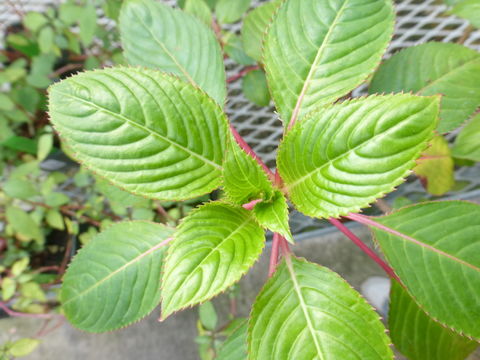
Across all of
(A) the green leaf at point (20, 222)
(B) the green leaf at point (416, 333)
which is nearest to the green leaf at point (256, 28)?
(B) the green leaf at point (416, 333)

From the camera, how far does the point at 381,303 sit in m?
1.30

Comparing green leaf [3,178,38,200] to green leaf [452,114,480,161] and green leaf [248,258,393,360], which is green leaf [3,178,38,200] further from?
green leaf [452,114,480,161]

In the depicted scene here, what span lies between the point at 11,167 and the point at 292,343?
1.26 m

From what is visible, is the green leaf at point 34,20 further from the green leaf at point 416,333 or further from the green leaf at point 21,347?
the green leaf at point 416,333

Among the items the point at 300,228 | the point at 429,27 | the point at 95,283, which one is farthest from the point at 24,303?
the point at 429,27

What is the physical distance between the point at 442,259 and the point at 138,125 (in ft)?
1.74

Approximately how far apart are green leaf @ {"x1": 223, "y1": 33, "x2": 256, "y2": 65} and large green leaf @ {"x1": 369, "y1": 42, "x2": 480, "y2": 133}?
33 cm

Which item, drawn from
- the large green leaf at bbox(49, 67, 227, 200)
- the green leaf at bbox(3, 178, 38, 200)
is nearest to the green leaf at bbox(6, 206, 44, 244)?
the green leaf at bbox(3, 178, 38, 200)

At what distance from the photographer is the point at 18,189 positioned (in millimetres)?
974

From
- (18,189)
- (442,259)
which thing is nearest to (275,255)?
(442,259)

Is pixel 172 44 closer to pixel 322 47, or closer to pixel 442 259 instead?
pixel 322 47

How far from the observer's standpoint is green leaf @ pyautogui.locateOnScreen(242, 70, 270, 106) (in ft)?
3.02

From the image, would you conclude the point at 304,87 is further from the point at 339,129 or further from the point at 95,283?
the point at 95,283

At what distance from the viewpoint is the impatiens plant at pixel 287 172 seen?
46 centimetres
